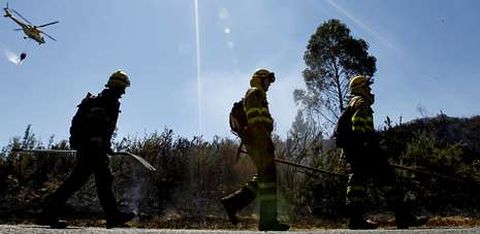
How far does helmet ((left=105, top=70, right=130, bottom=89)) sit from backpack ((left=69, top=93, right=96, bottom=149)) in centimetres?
28

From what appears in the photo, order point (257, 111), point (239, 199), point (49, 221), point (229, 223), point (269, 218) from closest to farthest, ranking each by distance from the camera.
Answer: point (49, 221)
point (269, 218)
point (257, 111)
point (239, 199)
point (229, 223)

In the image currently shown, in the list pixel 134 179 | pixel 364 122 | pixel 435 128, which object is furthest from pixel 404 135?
pixel 364 122

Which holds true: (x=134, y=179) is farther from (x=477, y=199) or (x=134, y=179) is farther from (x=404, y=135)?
(x=404, y=135)

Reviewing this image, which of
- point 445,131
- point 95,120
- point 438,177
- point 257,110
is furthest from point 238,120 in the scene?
point 445,131

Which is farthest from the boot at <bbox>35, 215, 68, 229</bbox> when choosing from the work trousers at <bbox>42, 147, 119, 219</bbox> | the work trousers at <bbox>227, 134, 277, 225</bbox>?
the work trousers at <bbox>227, 134, 277, 225</bbox>

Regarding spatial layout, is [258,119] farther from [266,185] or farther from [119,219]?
[119,219]

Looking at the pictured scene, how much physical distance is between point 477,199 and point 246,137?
21.9ft

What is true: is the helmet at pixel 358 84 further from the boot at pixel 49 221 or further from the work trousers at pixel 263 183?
the boot at pixel 49 221

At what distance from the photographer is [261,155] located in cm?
655

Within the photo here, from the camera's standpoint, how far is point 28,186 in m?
11.4

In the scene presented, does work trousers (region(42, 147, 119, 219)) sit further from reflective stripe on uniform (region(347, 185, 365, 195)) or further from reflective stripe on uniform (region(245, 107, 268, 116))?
reflective stripe on uniform (region(347, 185, 365, 195))

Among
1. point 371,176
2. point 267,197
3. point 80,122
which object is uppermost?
point 80,122

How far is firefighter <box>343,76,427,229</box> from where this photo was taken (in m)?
6.76

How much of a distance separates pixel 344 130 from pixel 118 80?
3.14m
